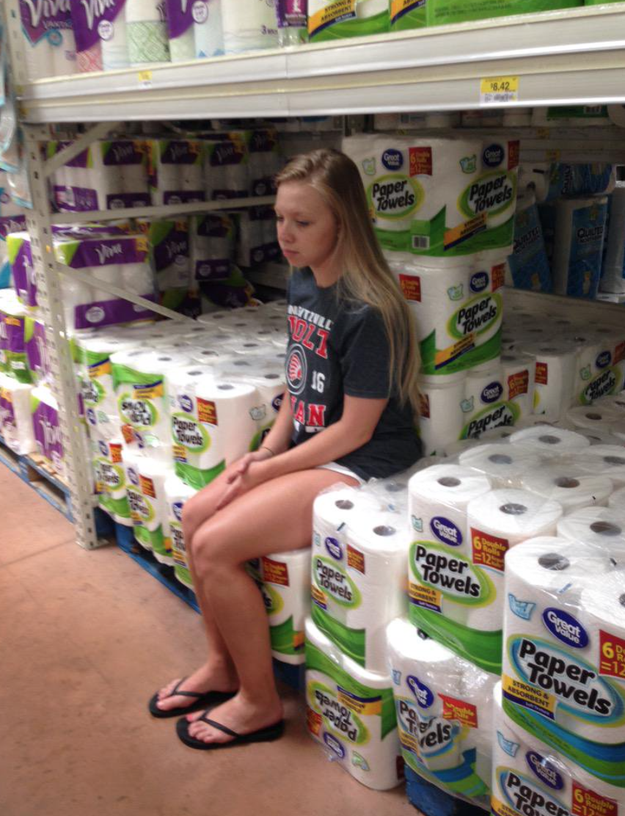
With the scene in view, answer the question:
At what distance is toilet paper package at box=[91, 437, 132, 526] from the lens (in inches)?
98.7

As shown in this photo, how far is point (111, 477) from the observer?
2.57 meters

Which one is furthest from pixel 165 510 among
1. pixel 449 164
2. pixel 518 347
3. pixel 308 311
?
pixel 449 164

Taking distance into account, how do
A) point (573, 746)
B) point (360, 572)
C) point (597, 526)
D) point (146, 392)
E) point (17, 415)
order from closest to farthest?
point (573, 746) < point (597, 526) < point (360, 572) < point (146, 392) < point (17, 415)

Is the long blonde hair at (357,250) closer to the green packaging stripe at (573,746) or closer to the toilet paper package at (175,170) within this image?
the green packaging stripe at (573,746)

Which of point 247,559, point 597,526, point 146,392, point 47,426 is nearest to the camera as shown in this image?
point 597,526

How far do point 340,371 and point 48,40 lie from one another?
144 cm

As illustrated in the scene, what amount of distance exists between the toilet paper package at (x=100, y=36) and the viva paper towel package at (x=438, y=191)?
2.36ft

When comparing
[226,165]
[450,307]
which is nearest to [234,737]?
[450,307]

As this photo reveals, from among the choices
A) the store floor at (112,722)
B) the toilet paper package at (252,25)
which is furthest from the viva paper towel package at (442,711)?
the toilet paper package at (252,25)

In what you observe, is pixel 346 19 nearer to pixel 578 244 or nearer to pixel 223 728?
pixel 223 728

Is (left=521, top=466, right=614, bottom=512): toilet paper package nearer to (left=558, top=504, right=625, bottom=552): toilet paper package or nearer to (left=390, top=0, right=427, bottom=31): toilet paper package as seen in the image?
(left=558, top=504, right=625, bottom=552): toilet paper package

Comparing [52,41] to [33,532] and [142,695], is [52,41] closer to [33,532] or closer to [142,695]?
[33,532]

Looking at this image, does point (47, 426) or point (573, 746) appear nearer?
point (573, 746)

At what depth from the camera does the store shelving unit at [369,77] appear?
3.06 ft
